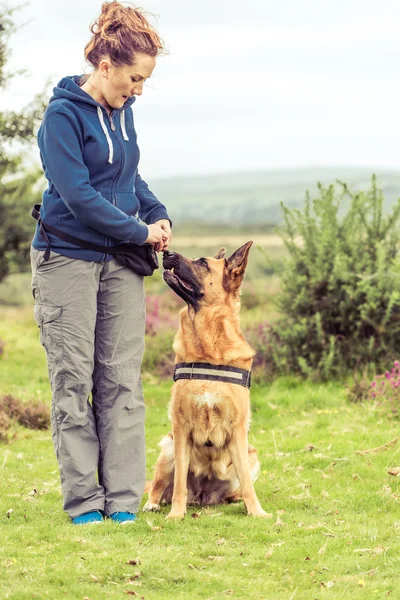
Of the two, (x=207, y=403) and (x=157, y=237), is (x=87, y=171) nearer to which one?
(x=157, y=237)

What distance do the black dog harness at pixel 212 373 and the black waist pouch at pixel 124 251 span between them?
2.11 ft

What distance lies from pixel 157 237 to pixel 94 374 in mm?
910

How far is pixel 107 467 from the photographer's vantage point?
4668 millimetres

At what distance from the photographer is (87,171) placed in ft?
13.8

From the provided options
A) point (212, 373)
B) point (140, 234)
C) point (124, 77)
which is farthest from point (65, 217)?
point (212, 373)

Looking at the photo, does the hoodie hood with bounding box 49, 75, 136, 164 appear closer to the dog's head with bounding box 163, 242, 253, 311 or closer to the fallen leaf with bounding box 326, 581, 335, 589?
the dog's head with bounding box 163, 242, 253, 311

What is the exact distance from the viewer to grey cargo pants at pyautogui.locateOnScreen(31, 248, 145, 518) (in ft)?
14.5

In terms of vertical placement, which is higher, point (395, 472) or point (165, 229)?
point (165, 229)

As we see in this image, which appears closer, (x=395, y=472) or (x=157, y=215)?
(x=157, y=215)

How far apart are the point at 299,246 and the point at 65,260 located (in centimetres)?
553

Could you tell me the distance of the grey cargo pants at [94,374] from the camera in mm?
4410

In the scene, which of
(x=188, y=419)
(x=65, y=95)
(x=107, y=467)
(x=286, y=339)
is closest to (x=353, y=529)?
(x=188, y=419)

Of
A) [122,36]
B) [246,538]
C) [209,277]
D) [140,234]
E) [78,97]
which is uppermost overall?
[122,36]

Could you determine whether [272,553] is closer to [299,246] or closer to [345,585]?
[345,585]
